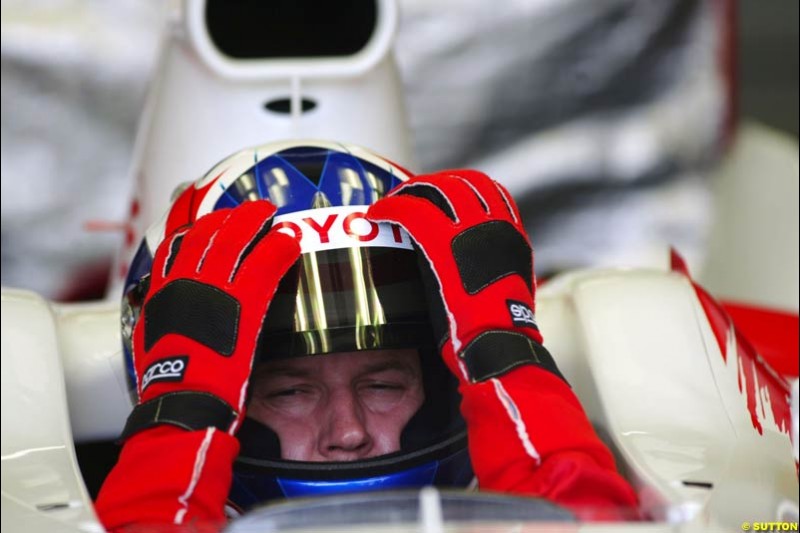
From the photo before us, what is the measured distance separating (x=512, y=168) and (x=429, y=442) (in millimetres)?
1844

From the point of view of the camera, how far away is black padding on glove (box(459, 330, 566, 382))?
128 centimetres

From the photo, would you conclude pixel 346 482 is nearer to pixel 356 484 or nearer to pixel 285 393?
pixel 356 484

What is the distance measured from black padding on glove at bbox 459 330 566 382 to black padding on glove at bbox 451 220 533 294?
0.20ft

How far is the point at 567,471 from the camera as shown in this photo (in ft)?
3.78

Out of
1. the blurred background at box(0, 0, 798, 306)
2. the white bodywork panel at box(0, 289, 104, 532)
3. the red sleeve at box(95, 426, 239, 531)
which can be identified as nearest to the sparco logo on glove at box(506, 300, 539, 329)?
the red sleeve at box(95, 426, 239, 531)

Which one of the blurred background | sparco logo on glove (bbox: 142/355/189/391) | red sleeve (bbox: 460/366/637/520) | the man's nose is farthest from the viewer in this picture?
the blurred background

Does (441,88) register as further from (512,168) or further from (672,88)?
(672,88)

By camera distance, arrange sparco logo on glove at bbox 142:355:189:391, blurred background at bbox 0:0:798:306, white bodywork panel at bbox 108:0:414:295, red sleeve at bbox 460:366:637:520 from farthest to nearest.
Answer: blurred background at bbox 0:0:798:306 < white bodywork panel at bbox 108:0:414:295 < sparco logo on glove at bbox 142:355:189:391 < red sleeve at bbox 460:366:637:520

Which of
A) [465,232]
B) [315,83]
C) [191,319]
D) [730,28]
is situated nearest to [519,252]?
[465,232]

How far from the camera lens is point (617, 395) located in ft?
4.74

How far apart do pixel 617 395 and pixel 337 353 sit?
1.06 feet

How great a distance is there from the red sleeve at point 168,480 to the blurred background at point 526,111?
170 cm

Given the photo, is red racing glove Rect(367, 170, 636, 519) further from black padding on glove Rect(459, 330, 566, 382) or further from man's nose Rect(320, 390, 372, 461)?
man's nose Rect(320, 390, 372, 461)

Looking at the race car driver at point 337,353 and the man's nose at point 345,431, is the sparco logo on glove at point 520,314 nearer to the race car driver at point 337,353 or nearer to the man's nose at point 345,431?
the race car driver at point 337,353
